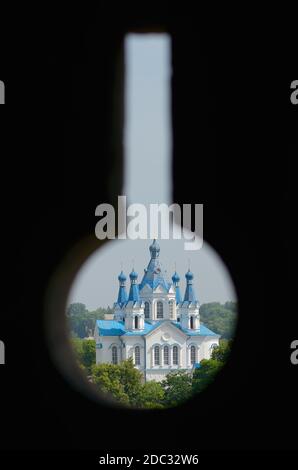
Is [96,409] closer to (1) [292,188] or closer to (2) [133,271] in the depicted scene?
(1) [292,188]

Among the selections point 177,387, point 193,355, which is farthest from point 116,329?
point 177,387

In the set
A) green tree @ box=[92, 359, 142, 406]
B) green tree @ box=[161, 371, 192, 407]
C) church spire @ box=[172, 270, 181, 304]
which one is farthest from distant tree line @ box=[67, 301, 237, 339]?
green tree @ box=[92, 359, 142, 406]

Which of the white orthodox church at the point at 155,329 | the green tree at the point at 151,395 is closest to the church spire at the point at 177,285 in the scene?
the white orthodox church at the point at 155,329

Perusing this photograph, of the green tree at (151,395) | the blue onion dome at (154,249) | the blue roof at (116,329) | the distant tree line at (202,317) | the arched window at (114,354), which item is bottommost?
the green tree at (151,395)

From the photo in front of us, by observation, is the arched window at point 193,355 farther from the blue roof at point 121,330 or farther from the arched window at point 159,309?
the arched window at point 159,309

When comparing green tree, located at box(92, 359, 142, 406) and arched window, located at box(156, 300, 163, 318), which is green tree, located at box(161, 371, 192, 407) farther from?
arched window, located at box(156, 300, 163, 318)

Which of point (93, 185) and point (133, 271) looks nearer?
point (93, 185)

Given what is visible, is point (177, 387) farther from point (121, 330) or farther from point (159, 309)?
point (159, 309)
